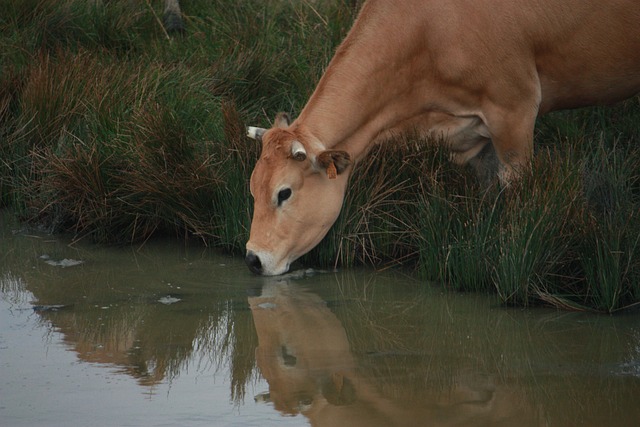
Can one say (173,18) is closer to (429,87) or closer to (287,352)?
(429,87)

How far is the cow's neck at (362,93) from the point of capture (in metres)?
7.63

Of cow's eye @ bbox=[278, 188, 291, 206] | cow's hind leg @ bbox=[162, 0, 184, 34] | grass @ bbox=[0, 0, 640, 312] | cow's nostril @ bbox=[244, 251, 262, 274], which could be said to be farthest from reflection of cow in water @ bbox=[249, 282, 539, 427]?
cow's hind leg @ bbox=[162, 0, 184, 34]

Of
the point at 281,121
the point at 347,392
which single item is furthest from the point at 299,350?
the point at 281,121

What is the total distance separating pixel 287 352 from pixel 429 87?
8.39 feet

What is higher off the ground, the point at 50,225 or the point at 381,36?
the point at 381,36

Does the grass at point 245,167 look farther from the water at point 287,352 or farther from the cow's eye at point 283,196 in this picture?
the cow's eye at point 283,196

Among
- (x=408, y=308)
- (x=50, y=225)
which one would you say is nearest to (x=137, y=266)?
(x=50, y=225)

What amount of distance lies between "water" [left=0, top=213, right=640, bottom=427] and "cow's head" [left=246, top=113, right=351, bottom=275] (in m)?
0.24

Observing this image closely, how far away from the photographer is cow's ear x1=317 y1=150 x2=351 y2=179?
7277 millimetres

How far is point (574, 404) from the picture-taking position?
5160 millimetres

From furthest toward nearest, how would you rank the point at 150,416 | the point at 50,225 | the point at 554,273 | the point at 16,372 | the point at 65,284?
1. the point at 50,225
2. the point at 65,284
3. the point at 554,273
4. the point at 16,372
5. the point at 150,416

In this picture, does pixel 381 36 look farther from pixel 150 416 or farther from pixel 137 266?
pixel 150 416

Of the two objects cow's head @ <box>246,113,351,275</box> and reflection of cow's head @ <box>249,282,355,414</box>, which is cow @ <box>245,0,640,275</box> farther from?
reflection of cow's head @ <box>249,282,355,414</box>

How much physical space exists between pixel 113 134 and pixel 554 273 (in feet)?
12.7
